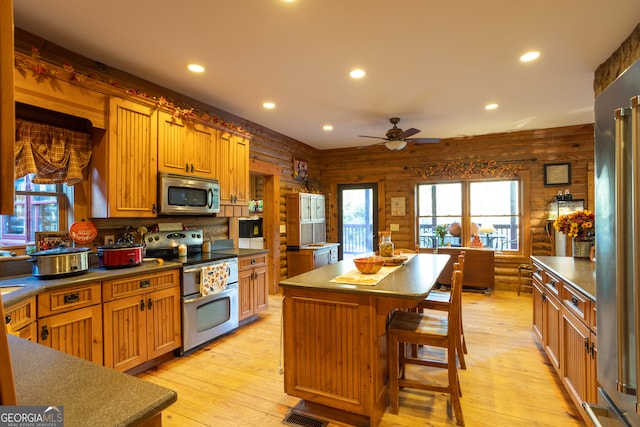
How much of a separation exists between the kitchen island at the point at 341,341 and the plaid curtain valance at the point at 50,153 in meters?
2.14

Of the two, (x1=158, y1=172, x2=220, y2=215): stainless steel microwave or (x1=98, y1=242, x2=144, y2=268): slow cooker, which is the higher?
(x1=158, y1=172, x2=220, y2=215): stainless steel microwave

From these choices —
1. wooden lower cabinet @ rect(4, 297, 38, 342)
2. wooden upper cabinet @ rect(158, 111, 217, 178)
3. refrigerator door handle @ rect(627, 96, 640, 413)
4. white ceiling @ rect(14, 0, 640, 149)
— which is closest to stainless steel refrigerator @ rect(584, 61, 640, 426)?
refrigerator door handle @ rect(627, 96, 640, 413)

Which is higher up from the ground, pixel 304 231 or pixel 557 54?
pixel 557 54

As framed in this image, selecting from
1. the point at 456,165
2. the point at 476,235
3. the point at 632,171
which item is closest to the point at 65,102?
Result: the point at 632,171

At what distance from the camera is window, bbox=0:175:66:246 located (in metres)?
2.55

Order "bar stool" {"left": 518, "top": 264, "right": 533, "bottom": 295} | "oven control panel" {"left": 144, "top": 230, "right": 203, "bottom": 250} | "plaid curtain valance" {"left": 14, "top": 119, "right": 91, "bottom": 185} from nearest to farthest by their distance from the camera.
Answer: "plaid curtain valance" {"left": 14, "top": 119, "right": 91, "bottom": 185} → "oven control panel" {"left": 144, "top": 230, "right": 203, "bottom": 250} → "bar stool" {"left": 518, "top": 264, "right": 533, "bottom": 295}

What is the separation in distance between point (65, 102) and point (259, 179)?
178 inches

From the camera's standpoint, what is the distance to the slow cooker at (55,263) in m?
2.27

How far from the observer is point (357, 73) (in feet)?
10.6

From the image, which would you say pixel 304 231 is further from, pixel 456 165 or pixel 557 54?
pixel 557 54

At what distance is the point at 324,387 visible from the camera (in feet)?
7.01

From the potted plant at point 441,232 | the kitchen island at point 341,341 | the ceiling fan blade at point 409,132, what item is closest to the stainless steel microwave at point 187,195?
the kitchen island at point 341,341

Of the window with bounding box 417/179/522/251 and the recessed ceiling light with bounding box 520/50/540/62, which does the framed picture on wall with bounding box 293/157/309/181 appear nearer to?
the window with bounding box 417/179/522/251

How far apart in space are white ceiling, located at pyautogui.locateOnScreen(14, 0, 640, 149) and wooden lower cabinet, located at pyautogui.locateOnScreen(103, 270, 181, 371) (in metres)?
1.95
